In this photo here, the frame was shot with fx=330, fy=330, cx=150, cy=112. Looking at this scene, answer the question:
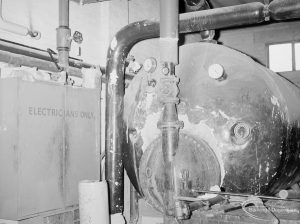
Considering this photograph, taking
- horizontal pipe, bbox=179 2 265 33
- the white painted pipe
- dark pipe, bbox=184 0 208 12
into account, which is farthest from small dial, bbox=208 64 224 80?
dark pipe, bbox=184 0 208 12

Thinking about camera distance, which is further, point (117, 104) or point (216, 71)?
point (117, 104)

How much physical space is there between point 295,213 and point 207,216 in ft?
1.53

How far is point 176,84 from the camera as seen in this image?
1787 millimetres

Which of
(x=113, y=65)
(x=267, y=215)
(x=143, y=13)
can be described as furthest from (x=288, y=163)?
(x=143, y=13)

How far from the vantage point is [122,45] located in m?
2.55

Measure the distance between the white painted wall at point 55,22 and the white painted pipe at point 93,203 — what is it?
4.33ft

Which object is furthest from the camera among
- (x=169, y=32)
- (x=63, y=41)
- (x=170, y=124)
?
(x=63, y=41)

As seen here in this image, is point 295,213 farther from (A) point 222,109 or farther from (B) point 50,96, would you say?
(B) point 50,96

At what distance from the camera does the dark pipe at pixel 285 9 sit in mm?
2129

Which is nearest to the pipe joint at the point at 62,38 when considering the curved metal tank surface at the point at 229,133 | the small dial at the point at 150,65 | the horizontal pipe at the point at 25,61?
the horizontal pipe at the point at 25,61

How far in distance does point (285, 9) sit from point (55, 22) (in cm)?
198

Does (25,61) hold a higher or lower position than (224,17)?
lower

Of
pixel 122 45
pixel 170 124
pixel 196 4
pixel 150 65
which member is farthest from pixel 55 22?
pixel 170 124

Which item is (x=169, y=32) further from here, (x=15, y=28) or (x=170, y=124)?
(x=15, y=28)
